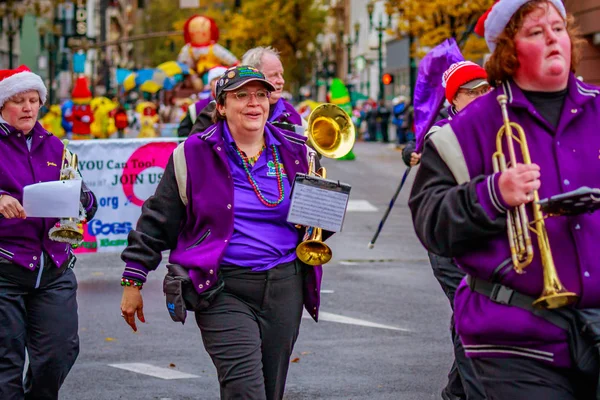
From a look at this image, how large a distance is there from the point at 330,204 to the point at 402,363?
11.0ft

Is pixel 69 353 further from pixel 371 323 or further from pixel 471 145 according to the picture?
pixel 371 323

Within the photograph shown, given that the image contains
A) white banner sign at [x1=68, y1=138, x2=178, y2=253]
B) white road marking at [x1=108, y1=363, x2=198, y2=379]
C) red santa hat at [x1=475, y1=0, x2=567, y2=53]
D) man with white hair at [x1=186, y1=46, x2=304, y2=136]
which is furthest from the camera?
white banner sign at [x1=68, y1=138, x2=178, y2=253]

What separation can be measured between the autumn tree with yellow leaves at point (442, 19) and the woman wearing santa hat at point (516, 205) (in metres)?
29.4

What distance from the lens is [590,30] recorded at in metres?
22.0

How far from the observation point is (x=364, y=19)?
259ft

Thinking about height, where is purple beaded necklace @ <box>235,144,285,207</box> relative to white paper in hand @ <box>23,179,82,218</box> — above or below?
above

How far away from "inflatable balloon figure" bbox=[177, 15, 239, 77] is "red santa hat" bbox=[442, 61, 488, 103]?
15.7m

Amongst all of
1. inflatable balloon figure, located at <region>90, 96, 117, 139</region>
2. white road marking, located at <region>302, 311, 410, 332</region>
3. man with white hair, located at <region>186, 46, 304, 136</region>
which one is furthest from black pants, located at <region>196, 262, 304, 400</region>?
inflatable balloon figure, located at <region>90, 96, 117, 139</region>

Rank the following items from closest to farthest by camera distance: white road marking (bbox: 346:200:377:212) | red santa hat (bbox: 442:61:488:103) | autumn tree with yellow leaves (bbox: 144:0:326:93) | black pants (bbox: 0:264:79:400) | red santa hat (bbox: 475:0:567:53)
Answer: red santa hat (bbox: 475:0:567:53), black pants (bbox: 0:264:79:400), red santa hat (bbox: 442:61:488:103), white road marking (bbox: 346:200:377:212), autumn tree with yellow leaves (bbox: 144:0:326:93)

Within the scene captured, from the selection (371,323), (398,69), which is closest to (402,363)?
(371,323)

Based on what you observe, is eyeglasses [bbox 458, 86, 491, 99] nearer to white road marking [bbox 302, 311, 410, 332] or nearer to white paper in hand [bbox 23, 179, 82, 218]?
white paper in hand [bbox 23, 179, 82, 218]

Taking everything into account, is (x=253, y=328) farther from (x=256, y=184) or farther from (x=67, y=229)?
(x=67, y=229)

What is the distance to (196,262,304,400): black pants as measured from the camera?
16.2 feet

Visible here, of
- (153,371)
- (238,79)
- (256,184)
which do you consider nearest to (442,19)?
(153,371)
